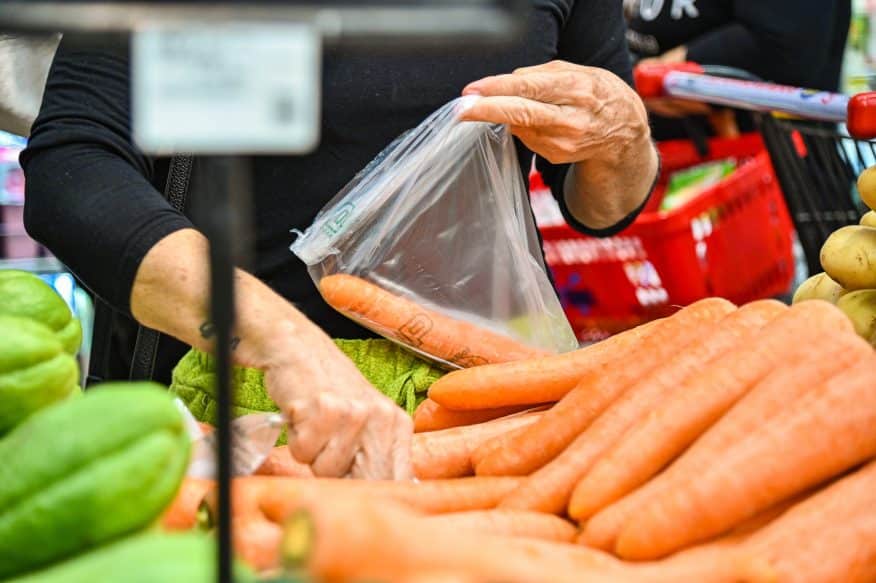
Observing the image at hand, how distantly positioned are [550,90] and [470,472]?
0.49m

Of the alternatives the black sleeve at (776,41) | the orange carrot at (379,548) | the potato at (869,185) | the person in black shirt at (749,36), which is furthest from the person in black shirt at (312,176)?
the black sleeve at (776,41)

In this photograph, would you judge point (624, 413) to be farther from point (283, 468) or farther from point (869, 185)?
point (869, 185)

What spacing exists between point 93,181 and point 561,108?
0.58 meters

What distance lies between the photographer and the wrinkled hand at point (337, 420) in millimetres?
1105

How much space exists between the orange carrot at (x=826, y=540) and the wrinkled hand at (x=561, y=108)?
62 centimetres

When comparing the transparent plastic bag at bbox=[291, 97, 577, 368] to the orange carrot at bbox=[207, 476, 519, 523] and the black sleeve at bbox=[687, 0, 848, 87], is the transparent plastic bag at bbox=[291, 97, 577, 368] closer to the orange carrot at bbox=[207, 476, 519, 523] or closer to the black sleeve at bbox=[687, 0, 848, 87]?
the orange carrot at bbox=[207, 476, 519, 523]

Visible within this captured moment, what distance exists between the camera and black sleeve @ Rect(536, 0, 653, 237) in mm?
1746

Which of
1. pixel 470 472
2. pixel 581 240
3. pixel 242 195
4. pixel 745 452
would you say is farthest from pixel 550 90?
pixel 581 240

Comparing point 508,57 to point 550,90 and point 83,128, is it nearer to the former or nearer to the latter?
point 550,90

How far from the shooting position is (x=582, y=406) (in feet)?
4.01

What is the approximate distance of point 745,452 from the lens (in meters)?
0.99

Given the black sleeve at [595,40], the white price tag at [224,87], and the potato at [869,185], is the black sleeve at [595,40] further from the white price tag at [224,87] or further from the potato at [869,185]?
the white price tag at [224,87]

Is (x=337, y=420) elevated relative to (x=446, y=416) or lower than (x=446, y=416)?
elevated

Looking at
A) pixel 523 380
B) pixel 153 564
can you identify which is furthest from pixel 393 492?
pixel 153 564
